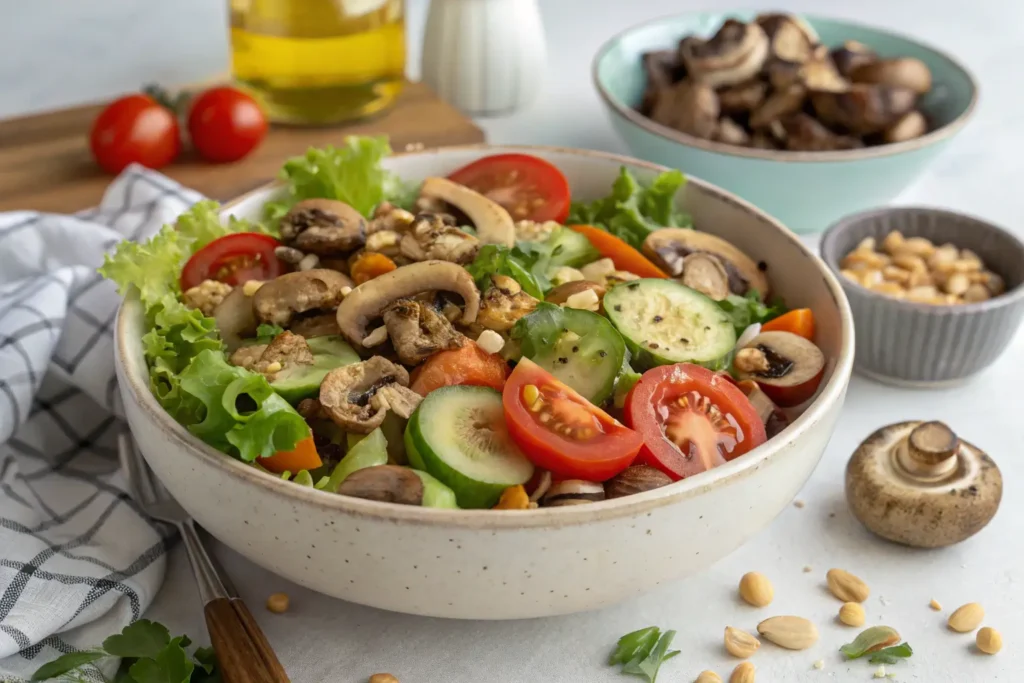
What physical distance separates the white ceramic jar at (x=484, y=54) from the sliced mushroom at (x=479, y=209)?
4.90 ft

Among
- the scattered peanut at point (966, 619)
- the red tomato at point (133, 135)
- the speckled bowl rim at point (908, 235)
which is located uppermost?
the speckled bowl rim at point (908, 235)

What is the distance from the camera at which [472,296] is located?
2217 mm

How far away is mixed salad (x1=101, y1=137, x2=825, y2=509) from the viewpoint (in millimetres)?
1969

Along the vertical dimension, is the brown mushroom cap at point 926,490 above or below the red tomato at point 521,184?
below

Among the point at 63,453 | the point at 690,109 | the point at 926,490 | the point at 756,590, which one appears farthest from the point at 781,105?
the point at 63,453

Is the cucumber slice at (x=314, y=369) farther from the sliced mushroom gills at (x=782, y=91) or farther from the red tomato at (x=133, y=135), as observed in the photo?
the sliced mushroom gills at (x=782, y=91)

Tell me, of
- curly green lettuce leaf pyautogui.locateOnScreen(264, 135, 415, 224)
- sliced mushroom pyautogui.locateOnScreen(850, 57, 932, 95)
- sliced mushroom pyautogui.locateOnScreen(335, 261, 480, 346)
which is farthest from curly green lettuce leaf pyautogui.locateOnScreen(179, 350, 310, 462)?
sliced mushroom pyautogui.locateOnScreen(850, 57, 932, 95)

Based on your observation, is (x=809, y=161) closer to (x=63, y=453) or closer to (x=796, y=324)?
(x=796, y=324)

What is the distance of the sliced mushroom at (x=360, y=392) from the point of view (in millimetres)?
2031

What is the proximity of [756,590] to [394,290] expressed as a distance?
36.3 inches

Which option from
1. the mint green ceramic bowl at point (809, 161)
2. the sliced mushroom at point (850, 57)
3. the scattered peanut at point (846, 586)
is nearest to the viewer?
the scattered peanut at point (846, 586)

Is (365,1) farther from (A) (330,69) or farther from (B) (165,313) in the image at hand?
(B) (165,313)

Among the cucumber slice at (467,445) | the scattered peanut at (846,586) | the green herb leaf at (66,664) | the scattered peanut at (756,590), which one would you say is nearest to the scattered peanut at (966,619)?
the scattered peanut at (846,586)

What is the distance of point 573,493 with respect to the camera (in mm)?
1918
